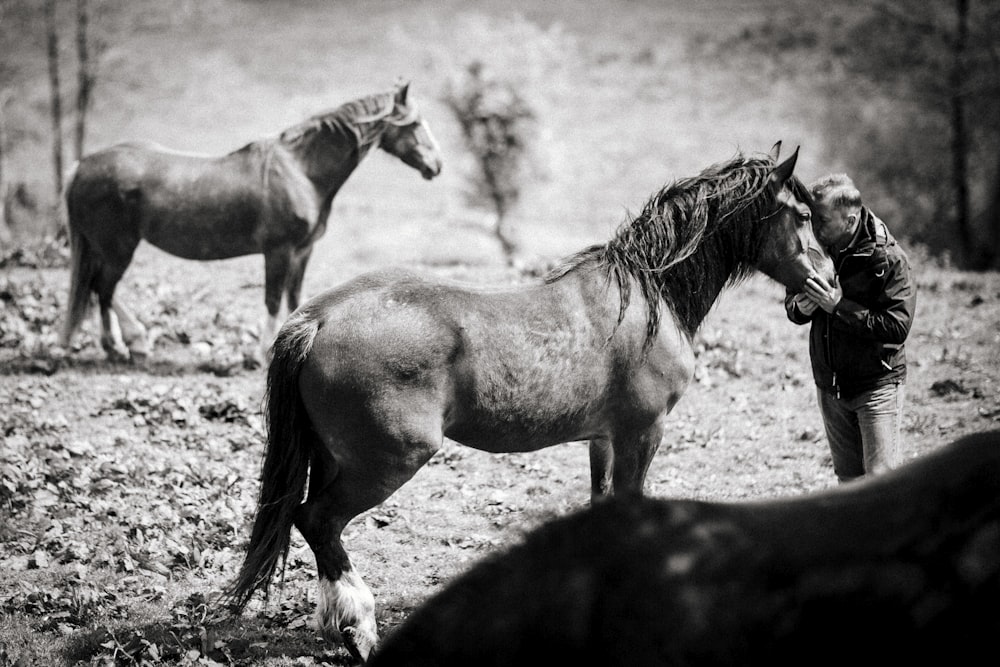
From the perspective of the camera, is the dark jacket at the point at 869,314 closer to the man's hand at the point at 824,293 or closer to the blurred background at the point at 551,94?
the man's hand at the point at 824,293

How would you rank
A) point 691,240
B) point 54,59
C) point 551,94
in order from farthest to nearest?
point 551,94
point 54,59
point 691,240

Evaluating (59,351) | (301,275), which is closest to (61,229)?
(59,351)

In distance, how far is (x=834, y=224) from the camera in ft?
15.1

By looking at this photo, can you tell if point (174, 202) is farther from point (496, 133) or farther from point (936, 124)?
point (936, 124)

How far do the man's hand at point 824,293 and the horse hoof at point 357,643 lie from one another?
2.80 m

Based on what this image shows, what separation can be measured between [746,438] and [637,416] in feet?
10.3

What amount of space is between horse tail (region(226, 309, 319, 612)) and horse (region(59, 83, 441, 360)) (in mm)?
4286

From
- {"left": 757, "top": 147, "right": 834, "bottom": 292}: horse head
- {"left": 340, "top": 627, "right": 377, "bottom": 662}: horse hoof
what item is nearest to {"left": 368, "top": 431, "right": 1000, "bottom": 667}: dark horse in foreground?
{"left": 340, "top": 627, "right": 377, "bottom": 662}: horse hoof

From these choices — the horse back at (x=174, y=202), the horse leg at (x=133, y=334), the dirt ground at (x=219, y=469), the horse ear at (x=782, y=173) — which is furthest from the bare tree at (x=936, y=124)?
the horse leg at (x=133, y=334)

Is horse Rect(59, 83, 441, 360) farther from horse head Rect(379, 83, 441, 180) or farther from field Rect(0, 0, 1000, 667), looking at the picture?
field Rect(0, 0, 1000, 667)

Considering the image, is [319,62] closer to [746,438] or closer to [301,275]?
[301,275]

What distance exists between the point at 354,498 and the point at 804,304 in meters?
2.58

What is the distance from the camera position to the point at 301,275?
8.80 metres

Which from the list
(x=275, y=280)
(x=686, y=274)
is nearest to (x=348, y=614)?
(x=686, y=274)
